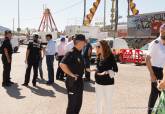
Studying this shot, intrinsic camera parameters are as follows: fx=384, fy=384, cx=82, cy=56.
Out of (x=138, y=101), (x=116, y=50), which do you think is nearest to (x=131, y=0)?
(x=116, y=50)

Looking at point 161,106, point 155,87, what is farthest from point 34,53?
point 161,106

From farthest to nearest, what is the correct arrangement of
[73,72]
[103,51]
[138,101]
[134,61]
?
1. [134,61]
2. [138,101]
3. [103,51]
4. [73,72]

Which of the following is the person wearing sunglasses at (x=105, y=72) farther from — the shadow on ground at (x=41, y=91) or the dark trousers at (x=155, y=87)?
the shadow on ground at (x=41, y=91)

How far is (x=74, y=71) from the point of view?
21.3 ft

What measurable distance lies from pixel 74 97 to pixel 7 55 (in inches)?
243

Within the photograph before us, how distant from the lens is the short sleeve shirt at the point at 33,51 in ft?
40.8

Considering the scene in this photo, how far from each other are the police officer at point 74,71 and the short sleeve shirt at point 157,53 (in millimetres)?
1214

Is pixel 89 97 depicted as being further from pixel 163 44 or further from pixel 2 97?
pixel 163 44

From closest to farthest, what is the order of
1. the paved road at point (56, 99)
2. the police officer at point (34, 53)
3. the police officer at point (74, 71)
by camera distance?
the police officer at point (74, 71) < the paved road at point (56, 99) < the police officer at point (34, 53)

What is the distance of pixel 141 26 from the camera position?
40.6 metres

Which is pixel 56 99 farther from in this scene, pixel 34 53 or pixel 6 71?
pixel 6 71

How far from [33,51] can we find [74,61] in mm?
6159

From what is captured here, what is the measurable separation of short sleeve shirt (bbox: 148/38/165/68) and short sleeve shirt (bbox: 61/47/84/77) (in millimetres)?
1238

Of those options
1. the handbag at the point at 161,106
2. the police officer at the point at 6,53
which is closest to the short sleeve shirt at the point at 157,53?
the handbag at the point at 161,106
